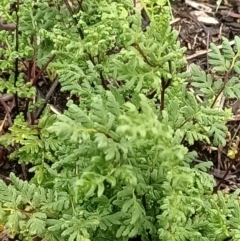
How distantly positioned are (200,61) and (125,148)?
1.85 m

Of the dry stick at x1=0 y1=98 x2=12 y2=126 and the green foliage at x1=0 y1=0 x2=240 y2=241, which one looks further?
the dry stick at x1=0 y1=98 x2=12 y2=126

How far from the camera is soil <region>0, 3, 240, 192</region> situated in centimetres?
311

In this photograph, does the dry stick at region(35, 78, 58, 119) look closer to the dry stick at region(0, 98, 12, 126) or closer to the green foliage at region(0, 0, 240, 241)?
the dry stick at region(0, 98, 12, 126)

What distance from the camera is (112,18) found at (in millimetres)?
2109

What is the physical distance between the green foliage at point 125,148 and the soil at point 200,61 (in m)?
0.54

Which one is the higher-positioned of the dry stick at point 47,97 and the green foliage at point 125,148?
the green foliage at point 125,148

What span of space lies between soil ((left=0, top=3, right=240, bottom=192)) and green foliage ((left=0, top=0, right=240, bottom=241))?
1.77 ft

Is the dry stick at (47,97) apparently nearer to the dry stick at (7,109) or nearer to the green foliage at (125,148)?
the dry stick at (7,109)

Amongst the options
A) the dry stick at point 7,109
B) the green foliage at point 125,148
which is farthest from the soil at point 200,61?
the green foliage at point 125,148

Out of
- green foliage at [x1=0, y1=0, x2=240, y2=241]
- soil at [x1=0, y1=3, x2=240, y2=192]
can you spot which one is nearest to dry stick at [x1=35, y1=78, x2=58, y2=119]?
soil at [x1=0, y1=3, x2=240, y2=192]

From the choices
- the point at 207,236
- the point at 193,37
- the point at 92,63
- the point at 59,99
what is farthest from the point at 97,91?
the point at 193,37

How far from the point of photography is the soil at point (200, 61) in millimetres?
3107

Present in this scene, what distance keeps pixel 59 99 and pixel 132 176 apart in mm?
1555

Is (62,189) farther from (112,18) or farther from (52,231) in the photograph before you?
(112,18)
